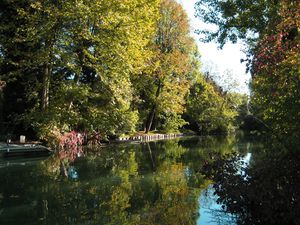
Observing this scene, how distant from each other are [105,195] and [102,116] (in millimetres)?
16452

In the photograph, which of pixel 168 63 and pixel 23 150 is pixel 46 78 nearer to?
pixel 23 150

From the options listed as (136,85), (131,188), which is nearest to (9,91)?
(136,85)

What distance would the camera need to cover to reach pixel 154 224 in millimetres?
7387

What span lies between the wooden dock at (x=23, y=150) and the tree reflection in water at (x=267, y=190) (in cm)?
1541

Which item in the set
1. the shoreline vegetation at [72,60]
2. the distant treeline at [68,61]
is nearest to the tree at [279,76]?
the shoreline vegetation at [72,60]

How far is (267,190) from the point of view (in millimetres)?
5969

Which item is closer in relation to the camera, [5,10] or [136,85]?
[5,10]

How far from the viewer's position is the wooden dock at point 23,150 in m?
19.7

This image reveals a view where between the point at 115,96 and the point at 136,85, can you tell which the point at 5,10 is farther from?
the point at 136,85

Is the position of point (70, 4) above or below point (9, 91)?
above

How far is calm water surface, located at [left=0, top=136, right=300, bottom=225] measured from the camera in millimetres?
6191

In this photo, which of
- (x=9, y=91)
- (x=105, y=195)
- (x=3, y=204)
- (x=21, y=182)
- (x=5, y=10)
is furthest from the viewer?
(x=9, y=91)

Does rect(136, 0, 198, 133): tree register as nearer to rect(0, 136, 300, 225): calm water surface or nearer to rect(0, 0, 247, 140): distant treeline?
rect(0, 0, 247, 140): distant treeline

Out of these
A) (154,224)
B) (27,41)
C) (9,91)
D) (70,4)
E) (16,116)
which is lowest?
(154,224)
